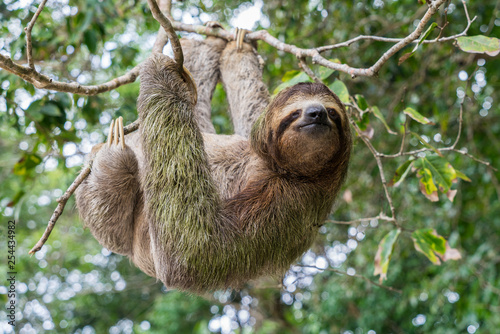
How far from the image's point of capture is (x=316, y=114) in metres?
4.38

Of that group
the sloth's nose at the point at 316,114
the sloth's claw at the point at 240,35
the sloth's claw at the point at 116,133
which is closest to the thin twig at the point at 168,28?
the sloth's claw at the point at 116,133

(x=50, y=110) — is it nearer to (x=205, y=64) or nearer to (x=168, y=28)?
(x=205, y=64)

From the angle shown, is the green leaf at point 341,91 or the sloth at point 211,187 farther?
the green leaf at point 341,91

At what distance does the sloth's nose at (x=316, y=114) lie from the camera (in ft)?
14.4

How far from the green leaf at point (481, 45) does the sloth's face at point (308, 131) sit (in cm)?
130

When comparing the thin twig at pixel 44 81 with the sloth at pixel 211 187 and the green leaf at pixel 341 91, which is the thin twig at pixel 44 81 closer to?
the sloth at pixel 211 187

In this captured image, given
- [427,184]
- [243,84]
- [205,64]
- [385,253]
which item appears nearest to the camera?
[427,184]

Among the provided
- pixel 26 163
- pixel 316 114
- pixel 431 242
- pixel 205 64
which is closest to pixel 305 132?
pixel 316 114

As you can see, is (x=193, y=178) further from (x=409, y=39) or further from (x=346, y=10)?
(x=346, y=10)

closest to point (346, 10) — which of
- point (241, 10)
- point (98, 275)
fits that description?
point (241, 10)

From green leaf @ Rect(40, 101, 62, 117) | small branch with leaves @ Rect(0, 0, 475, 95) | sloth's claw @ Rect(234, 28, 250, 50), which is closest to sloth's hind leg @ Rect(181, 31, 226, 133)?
sloth's claw @ Rect(234, 28, 250, 50)

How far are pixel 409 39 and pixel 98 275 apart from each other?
883 inches

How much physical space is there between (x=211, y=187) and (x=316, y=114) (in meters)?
1.26

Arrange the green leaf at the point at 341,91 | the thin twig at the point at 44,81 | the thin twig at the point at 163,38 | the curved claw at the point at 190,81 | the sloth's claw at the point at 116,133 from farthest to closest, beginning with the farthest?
1. the thin twig at the point at 163,38
2. the green leaf at the point at 341,91
3. the curved claw at the point at 190,81
4. the sloth's claw at the point at 116,133
5. the thin twig at the point at 44,81
